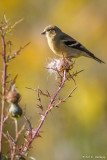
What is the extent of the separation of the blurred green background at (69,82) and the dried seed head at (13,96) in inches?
238

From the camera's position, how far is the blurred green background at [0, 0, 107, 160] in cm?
862

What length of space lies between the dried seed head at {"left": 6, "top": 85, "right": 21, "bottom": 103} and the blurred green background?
19.9ft

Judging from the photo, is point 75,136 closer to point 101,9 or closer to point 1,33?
point 101,9

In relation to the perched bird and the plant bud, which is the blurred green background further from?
the plant bud

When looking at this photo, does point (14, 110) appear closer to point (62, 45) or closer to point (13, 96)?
point (13, 96)

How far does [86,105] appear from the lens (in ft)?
28.9

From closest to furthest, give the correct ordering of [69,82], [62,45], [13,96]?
[13,96]
[62,45]
[69,82]

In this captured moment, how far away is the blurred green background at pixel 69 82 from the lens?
8.62 metres

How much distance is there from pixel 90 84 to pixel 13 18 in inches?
139

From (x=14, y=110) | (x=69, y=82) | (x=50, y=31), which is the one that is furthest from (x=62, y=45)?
(x=69, y=82)

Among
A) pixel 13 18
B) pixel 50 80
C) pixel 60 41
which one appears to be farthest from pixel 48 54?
pixel 60 41

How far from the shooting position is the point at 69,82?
944 centimetres

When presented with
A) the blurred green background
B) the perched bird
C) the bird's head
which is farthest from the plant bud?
the blurred green background

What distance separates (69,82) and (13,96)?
7753mm
